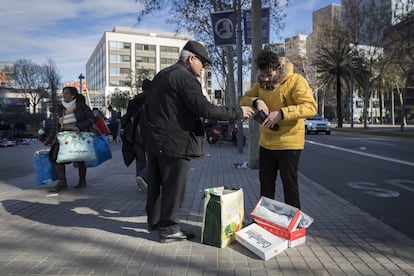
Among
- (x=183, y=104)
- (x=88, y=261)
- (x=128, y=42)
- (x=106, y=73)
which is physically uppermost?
(x=128, y=42)

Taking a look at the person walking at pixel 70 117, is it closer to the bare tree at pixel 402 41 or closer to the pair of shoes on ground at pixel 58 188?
the pair of shoes on ground at pixel 58 188

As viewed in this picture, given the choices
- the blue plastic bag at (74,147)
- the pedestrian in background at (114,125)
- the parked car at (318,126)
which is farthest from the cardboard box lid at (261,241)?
the parked car at (318,126)

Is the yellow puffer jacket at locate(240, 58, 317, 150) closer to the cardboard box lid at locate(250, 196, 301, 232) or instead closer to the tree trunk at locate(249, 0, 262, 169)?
the cardboard box lid at locate(250, 196, 301, 232)

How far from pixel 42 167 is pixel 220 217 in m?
4.27

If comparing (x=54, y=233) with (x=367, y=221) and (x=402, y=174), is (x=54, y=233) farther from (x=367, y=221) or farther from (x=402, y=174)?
(x=402, y=174)

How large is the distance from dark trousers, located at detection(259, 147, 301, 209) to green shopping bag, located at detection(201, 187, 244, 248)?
1.50 feet

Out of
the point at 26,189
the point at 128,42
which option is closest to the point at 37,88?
the point at 128,42

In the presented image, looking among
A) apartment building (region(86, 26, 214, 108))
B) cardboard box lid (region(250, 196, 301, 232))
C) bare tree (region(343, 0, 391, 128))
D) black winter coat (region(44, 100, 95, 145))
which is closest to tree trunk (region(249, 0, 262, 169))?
black winter coat (region(44, 100, 95, 145))

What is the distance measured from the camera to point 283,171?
397 centimetres

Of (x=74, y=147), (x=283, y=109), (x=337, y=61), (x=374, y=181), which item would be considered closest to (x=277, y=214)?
(x=283, y=109)

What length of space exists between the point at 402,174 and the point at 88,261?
7722 millimetres

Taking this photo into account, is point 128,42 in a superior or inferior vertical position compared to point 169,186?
superior

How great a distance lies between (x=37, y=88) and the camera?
189 ft

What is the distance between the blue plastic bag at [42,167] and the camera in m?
6.66
